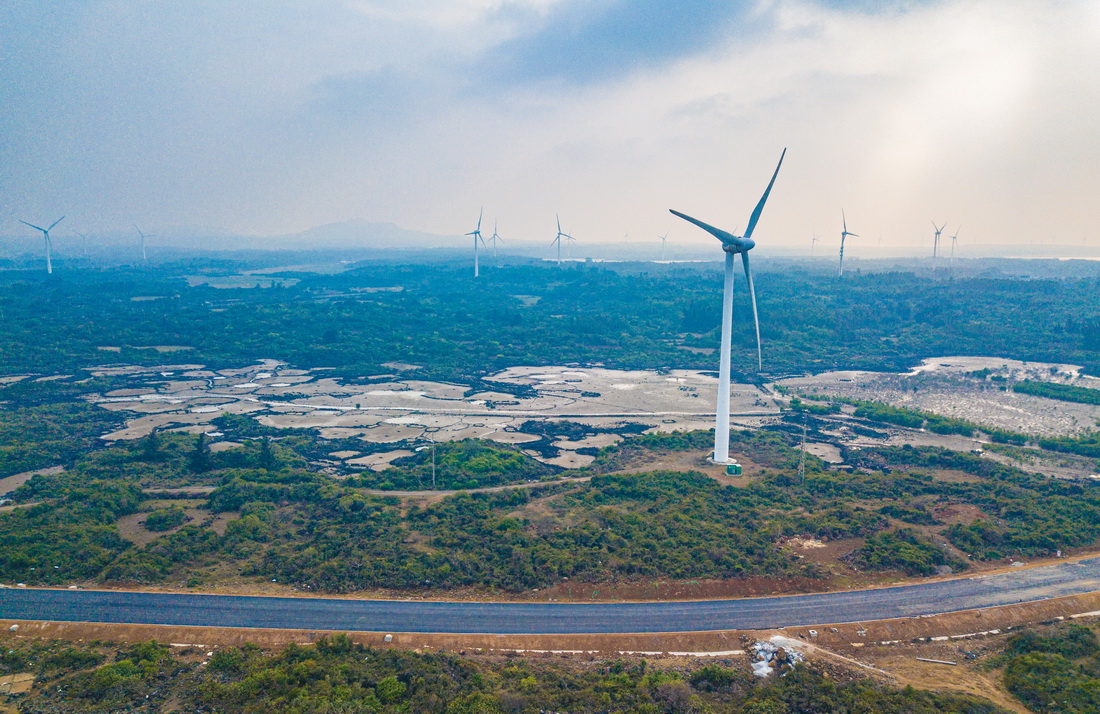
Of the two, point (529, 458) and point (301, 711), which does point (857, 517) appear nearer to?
point (529, 458)

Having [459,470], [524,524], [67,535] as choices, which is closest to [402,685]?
[524,524]

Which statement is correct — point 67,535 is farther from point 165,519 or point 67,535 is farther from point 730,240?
point 730,240

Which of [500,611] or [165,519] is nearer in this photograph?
[500,611]

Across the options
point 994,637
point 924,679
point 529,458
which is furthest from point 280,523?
point 994,637

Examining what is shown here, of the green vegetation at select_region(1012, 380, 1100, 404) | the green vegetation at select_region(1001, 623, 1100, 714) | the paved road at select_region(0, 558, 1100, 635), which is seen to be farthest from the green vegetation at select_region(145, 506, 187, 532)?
the green vegetation at select_region(1012, 380, 1100, 404)

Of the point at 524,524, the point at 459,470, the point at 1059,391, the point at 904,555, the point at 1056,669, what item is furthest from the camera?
the point at 1059,391

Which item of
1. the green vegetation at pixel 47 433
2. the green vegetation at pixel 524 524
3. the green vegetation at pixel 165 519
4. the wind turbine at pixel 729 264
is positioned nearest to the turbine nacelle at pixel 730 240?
the wind turbine at pixel 729 264

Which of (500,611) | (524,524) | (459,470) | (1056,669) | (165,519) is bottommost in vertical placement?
(459,470)
